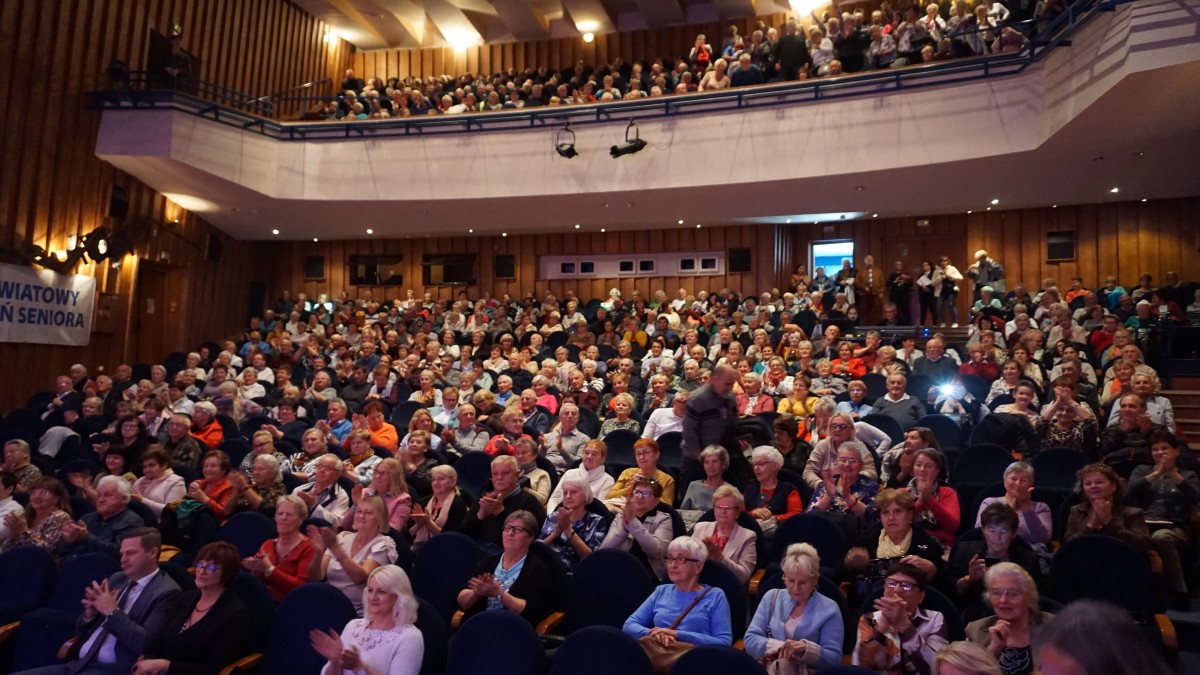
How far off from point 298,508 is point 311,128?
794 cm

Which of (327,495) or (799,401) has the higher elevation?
(799,401)

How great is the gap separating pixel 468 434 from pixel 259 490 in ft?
5.39

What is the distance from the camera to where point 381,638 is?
270cm

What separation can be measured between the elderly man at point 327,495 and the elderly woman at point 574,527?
1170 millimetres

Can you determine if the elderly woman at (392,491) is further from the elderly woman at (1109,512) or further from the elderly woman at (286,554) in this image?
the elderly woman at (1109,512)

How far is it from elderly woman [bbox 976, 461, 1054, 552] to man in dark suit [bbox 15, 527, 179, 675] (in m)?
3.28

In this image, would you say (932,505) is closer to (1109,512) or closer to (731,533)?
(1109,512)

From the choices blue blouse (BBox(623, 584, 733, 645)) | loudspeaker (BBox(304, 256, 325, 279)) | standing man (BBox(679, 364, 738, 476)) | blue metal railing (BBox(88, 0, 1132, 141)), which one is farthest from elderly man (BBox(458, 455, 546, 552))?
loudspeaker (BBox(304, 256, 325, 279))

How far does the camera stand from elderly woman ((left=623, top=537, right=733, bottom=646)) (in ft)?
9.05

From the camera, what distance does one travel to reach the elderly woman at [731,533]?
3252 mm

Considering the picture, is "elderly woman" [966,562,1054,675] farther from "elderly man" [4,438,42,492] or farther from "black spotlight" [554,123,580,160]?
"black spotlight" [554,123,580,160]

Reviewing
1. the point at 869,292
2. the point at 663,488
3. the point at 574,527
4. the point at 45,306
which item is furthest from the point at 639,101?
the point at 45,306

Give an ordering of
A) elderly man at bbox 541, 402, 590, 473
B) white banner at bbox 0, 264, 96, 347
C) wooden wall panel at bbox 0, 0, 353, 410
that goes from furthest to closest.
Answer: wooden wall panel at bbox 0, 0, 353, 410 < white banner at bbox 0, 264, 96, 347 < elderly man at bbox 541, 402, 590, 473

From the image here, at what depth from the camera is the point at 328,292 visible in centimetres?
1327
